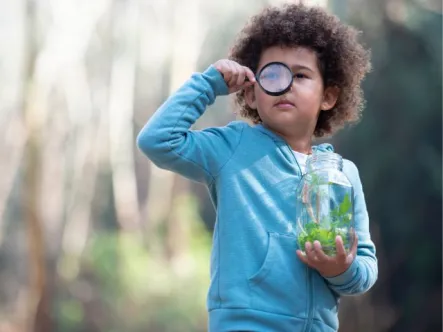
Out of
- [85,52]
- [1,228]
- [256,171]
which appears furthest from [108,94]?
[256,171]

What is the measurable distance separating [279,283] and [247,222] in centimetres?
12

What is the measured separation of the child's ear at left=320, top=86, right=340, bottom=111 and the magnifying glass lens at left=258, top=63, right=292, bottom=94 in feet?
0.61

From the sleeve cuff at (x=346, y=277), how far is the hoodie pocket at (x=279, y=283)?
52mm

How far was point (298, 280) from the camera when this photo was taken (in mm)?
1248

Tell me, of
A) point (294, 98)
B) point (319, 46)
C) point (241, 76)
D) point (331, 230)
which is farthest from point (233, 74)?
point (331, 230)

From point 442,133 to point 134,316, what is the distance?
183 cm

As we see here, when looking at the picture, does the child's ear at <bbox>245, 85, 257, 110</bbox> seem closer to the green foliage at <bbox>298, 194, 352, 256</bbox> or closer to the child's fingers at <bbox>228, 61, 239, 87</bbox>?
the child's fingers at <bbox>228, 61, 239, 87</bbox>

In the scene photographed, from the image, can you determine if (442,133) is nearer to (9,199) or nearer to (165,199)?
(165,199)

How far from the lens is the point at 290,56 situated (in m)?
1.40

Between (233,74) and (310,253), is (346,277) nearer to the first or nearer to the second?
(310,253)

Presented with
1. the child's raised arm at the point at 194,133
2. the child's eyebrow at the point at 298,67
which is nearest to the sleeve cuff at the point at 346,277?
the child's raised arm at the point at 194,133

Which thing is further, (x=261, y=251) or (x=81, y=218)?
(x=81, y=218)

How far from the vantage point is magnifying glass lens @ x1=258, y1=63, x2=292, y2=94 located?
52.2 inches

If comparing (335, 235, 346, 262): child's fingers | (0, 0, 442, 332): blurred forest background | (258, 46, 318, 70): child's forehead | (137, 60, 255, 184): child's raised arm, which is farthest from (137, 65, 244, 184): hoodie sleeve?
(0, 0, 442, 332): blurred forest background
